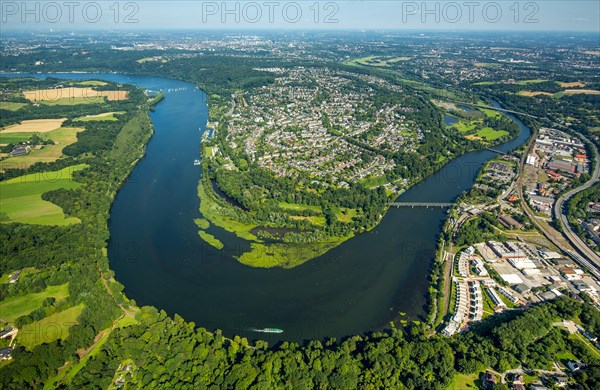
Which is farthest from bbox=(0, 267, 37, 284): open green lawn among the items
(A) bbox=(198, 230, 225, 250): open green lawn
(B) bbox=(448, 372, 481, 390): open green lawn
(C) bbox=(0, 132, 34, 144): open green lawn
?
(C) bbox=(0, 132, 34, 144): open green lawn

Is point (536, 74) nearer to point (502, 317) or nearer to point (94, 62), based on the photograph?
point (502, 317)

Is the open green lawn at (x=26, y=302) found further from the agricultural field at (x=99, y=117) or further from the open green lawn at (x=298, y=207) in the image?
the agricultural field at (x=99, y=117)

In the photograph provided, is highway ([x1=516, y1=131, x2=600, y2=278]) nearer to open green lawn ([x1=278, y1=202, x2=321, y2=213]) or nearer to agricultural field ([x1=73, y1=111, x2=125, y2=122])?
open green lawn ([x1=278, y1=202, x2=321, y2=213])

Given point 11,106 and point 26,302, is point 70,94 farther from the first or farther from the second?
point 26,302

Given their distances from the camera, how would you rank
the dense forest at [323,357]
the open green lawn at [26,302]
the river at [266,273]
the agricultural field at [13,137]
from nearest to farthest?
the dense forest at [323,357]
the open green lawn at [26,302]
the river at [266,273]
the agricultural field at [13,137]

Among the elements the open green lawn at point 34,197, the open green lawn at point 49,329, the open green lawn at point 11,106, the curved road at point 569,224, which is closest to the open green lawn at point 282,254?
the open green lawn at point 49,329

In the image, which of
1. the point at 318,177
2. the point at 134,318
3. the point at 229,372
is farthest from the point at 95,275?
the point at 318,177
